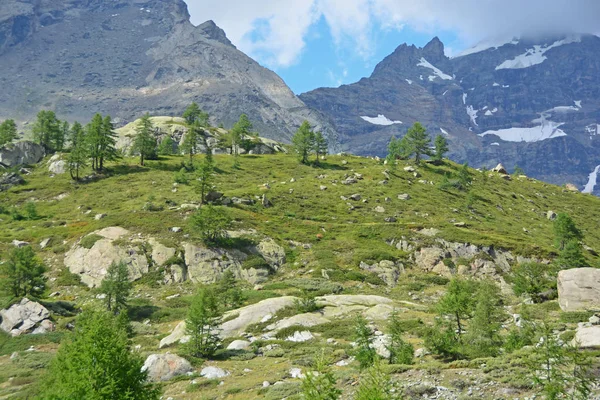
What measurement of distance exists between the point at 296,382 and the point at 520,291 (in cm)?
3143

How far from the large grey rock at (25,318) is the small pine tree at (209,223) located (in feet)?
76.0

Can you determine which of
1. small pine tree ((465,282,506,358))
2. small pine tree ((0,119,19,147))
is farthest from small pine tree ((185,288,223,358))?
small pine tree ((0,119,19,147))

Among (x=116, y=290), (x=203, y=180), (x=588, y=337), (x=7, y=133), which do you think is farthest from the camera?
(x=7, y=133)

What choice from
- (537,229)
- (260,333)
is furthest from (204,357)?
(537,229)

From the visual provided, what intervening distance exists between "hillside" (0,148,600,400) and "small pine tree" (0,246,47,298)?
2.93 meters

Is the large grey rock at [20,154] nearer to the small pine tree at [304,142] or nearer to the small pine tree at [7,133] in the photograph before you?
the small pine tree at [7,133]

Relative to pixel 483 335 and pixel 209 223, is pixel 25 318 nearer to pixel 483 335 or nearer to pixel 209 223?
pixel 209 223

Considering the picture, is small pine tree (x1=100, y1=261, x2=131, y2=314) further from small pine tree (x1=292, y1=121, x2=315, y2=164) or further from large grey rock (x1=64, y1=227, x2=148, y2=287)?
small pine tree (x1=292, y1=121, x2=315, y2=164)

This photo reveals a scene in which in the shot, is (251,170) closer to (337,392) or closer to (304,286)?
(304,286)

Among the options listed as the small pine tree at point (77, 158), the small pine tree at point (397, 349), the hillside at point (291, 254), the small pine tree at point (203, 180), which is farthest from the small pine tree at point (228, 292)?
the small pine tree at point (77, 158)

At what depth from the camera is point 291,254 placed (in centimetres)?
6322

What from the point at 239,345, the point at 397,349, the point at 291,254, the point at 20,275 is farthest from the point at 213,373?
the point at 291,254

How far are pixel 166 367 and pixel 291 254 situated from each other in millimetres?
35947

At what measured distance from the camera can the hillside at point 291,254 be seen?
2733cm
